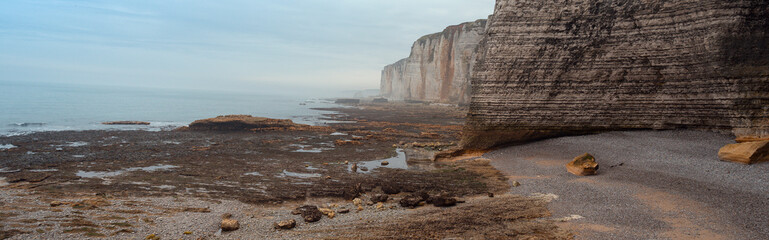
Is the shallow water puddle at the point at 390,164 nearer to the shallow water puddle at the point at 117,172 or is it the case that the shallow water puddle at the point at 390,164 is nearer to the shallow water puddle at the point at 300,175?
the shallow water puddle at the point at 300,175

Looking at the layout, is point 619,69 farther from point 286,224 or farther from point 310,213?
point 286,224

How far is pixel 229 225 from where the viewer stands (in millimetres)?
7059

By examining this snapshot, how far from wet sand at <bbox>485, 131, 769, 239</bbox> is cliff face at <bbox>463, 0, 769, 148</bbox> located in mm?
831

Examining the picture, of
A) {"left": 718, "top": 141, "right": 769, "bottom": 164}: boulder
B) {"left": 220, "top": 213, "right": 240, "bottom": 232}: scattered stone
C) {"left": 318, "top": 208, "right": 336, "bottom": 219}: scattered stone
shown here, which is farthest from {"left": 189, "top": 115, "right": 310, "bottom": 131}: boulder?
{"left": 718, "top": 141, "right": 769, "bottom": 164}: boulder

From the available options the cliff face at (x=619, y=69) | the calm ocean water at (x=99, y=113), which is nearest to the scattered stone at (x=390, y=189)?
the cliff face at (x=619, y=69)

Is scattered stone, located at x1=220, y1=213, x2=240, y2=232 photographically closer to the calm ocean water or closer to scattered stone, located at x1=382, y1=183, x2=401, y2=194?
scattered stone, located at x1=382, y1=183, x2=401, y2=194

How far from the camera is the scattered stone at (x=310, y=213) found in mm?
7514

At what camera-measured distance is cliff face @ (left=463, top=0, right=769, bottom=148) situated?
36.2ft

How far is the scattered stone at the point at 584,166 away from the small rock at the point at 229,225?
29.0ft

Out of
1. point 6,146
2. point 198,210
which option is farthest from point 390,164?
point 6,146

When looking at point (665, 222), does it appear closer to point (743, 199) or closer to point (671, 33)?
point (743, 199)

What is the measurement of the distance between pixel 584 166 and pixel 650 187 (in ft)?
6.08

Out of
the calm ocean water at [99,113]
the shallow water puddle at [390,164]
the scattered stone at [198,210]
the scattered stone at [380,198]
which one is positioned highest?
the scattered stone at [380,198]

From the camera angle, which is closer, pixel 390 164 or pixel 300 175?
pixel 300 175
